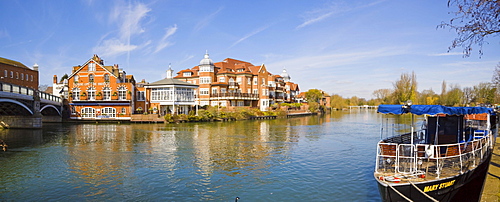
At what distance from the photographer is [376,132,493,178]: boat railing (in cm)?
1077

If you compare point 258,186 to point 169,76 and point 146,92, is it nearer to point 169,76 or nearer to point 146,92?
point 146,92

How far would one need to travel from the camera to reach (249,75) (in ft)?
234

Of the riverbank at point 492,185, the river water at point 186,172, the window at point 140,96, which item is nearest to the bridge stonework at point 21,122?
the river water at point 186,172

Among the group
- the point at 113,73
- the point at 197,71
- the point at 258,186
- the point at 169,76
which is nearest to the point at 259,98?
the point at 197,71

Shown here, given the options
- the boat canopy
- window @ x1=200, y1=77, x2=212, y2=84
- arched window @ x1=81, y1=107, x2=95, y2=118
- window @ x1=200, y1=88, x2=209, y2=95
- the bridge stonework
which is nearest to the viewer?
the boat canopy

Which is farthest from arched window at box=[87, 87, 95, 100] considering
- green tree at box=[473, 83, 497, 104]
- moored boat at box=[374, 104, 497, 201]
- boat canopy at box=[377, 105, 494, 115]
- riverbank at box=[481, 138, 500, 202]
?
green tree at box=[473, 83, 497, 104]

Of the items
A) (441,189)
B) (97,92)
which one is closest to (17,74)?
(97,92)

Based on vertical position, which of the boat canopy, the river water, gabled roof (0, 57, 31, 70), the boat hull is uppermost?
gabled roof (0, 57, 31, 70)

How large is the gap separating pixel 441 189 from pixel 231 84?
6088 centimetres

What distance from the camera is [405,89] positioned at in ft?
245

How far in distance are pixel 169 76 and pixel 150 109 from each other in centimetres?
1382

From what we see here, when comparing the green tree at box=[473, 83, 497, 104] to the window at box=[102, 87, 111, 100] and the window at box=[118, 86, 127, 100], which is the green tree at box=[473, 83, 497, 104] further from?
the window at box=[102, 87, 111, 100]

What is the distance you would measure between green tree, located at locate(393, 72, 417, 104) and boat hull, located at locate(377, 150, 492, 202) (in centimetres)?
6627

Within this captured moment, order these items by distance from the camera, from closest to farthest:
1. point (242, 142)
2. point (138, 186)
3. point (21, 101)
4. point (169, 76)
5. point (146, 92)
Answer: point (138, 186), point (242, 142), point (21, 101), point (146, 92), point (169, 76)
